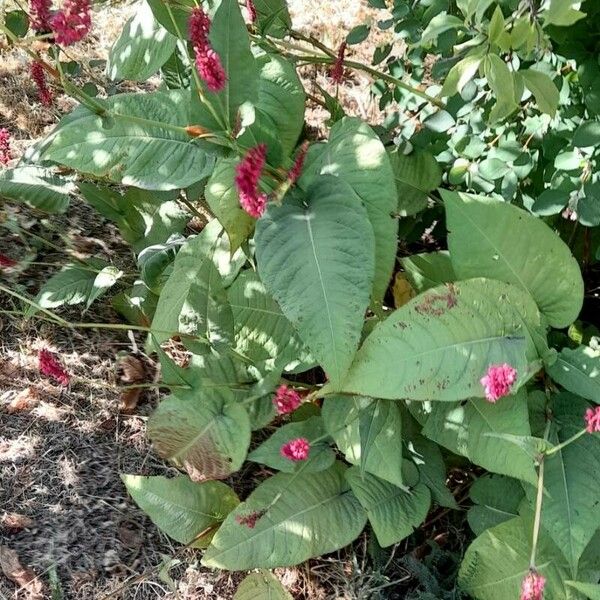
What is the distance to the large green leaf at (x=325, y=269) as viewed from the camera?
1.49 m

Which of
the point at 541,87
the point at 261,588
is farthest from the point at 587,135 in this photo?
the point at 261,588

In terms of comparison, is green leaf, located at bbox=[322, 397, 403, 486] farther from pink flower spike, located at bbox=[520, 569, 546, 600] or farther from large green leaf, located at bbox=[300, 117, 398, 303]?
pink flower spike, located at bbox=[520, 569, 546, 600]

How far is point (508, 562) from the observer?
173 cm

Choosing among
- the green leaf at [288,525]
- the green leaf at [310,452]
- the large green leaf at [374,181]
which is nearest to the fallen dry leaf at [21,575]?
the green leaf at [288,525]

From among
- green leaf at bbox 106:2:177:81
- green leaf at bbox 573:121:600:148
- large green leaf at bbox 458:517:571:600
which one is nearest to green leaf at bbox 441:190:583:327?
green leaf at bbox 573:121:600:148

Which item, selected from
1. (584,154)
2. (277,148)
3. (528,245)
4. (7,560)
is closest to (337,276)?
(277,148)

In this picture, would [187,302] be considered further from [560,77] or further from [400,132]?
[560,77]

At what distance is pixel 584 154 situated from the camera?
1640 mm

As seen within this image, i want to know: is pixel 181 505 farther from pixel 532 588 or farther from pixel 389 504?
pixel 532 588

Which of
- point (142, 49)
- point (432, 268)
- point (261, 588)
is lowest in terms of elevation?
point (261, 588)

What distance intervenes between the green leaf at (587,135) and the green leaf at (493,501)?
0.73 m

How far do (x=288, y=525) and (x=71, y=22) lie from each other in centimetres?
109

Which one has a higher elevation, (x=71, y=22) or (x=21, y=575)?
(x=71, y=22)

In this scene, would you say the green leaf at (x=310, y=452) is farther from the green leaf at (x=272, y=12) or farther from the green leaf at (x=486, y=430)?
the green leaf at (x=272, y=12)
